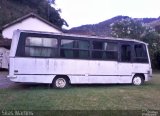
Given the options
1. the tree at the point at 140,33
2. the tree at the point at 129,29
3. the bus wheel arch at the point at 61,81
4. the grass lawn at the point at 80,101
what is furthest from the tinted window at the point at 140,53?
the tree at the point at 129,29

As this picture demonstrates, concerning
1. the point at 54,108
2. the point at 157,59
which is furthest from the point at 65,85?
the point at 157,59

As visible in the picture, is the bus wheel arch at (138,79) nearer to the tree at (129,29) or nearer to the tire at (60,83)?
the tire at (60,83)

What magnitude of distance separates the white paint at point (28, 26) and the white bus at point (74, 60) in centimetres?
1902

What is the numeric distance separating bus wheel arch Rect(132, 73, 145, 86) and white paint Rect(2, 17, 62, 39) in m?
19.3

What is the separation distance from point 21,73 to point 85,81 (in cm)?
348

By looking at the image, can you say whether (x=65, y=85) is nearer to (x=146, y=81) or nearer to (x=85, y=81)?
(x=85, y=81)

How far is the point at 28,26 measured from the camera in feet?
111

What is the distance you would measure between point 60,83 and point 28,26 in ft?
66.6

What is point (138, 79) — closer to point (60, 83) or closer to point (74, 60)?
point (74, 60)

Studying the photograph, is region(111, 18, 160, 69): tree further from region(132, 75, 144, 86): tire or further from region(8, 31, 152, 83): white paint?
region(8, 31, 152, 83): white paint

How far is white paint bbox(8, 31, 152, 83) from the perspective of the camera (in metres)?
13.6

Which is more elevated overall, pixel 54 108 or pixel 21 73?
pixel 21 73

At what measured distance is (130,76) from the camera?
16688mm

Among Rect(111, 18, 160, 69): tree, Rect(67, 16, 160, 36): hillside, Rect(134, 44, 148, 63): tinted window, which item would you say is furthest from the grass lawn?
Rect(67, 16, 160, 36): hillside
